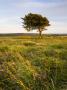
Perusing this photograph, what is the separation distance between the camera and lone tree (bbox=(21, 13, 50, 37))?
66.0 m

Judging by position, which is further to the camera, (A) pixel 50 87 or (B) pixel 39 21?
(B) pixel 39 21

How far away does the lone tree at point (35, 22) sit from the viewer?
6600cm

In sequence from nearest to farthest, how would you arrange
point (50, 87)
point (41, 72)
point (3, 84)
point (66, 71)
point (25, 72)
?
point (50, 87) → point (3, 84) → point (25, 72) → point (41, 72) → point (66, 71)

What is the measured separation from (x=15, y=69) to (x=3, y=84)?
2.69ft

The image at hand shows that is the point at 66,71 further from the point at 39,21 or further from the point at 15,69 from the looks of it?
the point at 39,21

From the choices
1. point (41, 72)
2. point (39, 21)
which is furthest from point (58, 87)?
point (39, 21)

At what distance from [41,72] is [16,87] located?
1.78 m

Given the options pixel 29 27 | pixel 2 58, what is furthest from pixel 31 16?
pixel 2 58

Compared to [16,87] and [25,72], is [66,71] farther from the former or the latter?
[16,87]

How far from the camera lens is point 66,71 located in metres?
8.75

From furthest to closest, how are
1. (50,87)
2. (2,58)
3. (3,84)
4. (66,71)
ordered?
1. (2,58)
2. (66,71)
3. (3,84)
4. (50,87)

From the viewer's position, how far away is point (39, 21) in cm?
6600

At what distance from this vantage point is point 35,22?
65.9m

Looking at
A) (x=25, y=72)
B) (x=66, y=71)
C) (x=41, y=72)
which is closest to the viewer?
(x=25, y=72)
